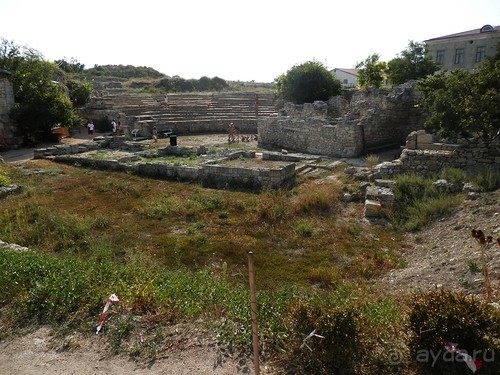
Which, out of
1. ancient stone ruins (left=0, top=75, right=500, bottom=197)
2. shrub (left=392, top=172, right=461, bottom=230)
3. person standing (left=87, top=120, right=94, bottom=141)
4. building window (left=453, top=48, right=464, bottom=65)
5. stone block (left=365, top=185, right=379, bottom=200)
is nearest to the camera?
shrub (left=392, top=172, right=461, bottom=230)

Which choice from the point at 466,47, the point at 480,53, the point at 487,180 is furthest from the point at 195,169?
the point at 466,47

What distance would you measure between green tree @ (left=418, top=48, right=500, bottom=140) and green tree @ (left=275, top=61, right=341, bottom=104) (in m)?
18.8

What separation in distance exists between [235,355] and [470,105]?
11353mm

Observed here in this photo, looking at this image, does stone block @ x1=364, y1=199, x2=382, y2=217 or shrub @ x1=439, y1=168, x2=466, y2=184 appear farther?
shrub @ x1=439, y1=168, x2=466, y2=184

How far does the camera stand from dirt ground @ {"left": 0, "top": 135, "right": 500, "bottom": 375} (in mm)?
4723

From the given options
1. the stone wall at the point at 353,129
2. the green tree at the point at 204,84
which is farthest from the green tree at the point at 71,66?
the stone wall at the point at 353,129

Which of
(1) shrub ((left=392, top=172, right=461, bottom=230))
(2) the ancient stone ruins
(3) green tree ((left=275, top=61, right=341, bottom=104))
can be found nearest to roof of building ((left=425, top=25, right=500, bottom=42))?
(3) green tree ((left=275, top=61, right=341, bottom=104))

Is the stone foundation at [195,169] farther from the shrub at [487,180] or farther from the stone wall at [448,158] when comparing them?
the shrub at [487,180]

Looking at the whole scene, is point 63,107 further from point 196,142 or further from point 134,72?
point 134,72

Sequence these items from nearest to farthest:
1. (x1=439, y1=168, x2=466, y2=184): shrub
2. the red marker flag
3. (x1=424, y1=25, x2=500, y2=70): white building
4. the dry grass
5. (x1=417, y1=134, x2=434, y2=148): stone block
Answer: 1. the red marker flag
2. the dry grass
3. (x1=439, y1=168, x2=466, y2=184): shrub
4. (x1=417, y1=134, x2=434, y2=148): stone block
5. (x1=424, y1=25, x2=500, y2=70): white building

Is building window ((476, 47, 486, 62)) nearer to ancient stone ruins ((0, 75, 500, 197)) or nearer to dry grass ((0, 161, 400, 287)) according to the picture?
ancient stone ruins ((0, 75, 500, 197))

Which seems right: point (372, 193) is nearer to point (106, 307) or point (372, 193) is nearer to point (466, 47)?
point (106, 307)

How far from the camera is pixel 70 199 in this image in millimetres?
13102

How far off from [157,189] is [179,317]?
9.10 meters
